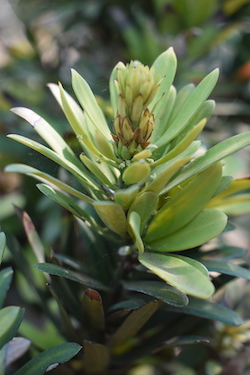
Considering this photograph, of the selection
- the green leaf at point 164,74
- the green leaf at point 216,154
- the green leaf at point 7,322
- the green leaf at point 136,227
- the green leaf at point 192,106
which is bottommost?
the green leaf at point 7,322

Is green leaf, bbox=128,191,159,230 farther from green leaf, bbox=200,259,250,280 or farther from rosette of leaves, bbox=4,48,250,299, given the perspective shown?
green leaf, bbox=200,259,250,280

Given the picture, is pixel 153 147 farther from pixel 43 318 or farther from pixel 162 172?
pixel 43 318

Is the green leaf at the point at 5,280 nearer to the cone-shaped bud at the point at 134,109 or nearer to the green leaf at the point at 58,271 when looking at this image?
the green leaf at the point at 58,271

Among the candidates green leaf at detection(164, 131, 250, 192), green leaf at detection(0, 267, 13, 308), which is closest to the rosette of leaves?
green leaf at detection(164, 131, 250, 192)

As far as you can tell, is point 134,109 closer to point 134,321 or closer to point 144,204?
point 144,204

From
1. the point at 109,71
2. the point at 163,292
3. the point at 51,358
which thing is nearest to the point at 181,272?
the point at 163,292

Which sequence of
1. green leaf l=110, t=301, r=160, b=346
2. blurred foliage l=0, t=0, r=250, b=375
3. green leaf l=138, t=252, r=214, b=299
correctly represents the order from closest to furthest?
green leaf l=138, t=252, r=214, b=299, green leaf l=110, t=301, r=160, b=346, blurred foliage l=0, t=0, r=250, b=375

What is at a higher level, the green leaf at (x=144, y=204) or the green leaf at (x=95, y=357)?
the green leaf at (x=144, y=204)

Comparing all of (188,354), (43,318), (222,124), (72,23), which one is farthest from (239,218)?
(72,23)

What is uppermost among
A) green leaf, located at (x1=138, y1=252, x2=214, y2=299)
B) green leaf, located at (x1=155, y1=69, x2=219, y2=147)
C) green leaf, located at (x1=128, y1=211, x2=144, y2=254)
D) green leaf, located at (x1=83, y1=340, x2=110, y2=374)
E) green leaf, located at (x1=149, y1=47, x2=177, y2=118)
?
green leaf, located at (x1=149, y1=47, x2=177, y2=118)

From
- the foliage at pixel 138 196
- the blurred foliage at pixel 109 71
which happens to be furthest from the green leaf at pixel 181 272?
the blurred foliage at pixel 109 71
